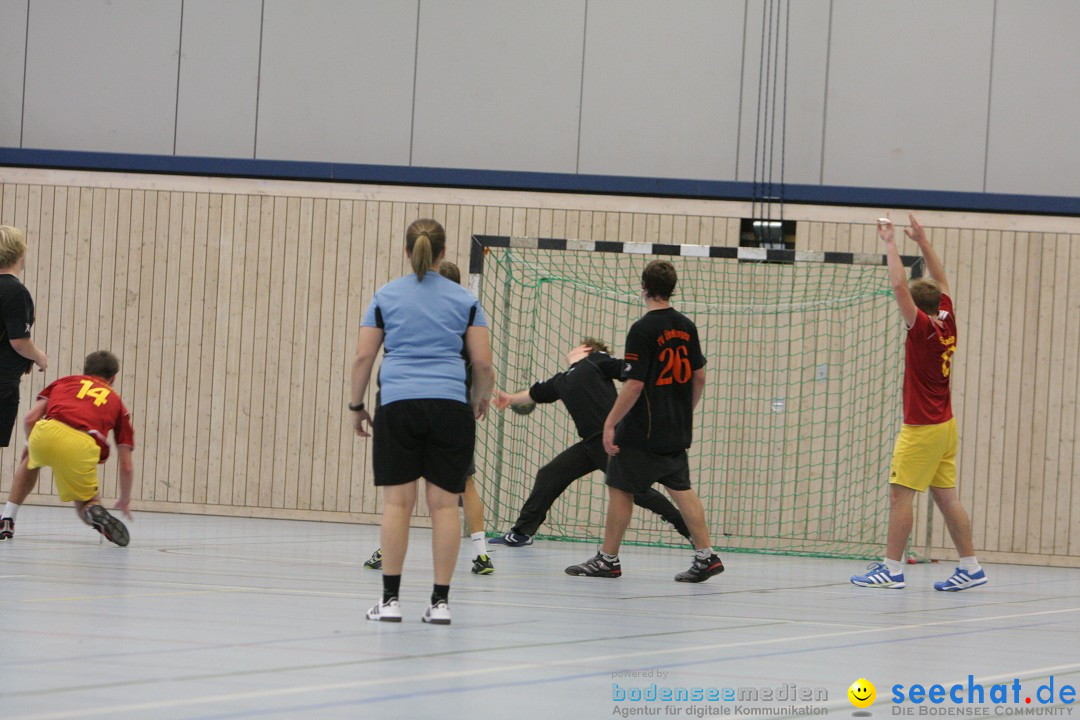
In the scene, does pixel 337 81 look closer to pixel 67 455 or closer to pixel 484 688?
pixel 67 455

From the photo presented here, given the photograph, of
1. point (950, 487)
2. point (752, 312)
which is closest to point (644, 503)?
point (950, 487)

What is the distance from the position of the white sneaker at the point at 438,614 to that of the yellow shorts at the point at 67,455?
12.8ft

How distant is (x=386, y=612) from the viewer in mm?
5195

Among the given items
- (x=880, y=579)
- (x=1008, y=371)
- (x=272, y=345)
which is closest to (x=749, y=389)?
(x=1008, y=371)

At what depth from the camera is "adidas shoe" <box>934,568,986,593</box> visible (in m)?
8.12

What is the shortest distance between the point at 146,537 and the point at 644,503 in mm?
3607

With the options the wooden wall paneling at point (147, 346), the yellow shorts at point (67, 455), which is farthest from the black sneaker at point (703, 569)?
the wooden wall paneling at point (147, 346)

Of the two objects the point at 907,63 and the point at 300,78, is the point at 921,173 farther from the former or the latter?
the point at 300,78

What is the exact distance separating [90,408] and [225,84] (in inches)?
220

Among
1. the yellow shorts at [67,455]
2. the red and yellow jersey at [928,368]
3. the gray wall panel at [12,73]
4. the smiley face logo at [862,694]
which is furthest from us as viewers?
the gray wall panel at [12,73]

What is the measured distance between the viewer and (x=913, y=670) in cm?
438

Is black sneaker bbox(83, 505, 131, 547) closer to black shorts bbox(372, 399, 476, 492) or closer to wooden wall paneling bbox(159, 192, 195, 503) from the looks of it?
black shorts bbox(372, 399, 476, 492)

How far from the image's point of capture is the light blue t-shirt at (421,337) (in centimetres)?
531

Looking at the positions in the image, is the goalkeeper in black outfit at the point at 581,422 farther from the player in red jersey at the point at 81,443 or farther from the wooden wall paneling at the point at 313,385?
the wooden wall paneling at the point at 313,385
